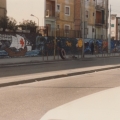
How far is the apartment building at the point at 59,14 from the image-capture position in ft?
145

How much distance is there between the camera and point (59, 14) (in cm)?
4628

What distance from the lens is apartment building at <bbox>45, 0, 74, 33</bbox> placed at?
1745 inches

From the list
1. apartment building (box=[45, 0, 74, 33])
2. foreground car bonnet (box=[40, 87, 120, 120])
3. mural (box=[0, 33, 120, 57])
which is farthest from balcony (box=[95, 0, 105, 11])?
foreground car bonnet (box=[40, 87, 120, 120])

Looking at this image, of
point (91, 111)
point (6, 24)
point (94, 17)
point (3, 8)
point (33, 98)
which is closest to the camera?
point (91, 111)

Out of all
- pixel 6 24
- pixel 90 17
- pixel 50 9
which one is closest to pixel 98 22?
pixel 90 17

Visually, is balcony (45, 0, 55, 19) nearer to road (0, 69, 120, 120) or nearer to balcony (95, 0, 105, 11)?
balcony (95, 0, 105, 11)

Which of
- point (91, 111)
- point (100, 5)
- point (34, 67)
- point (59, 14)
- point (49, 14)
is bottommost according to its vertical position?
point (34, 67)

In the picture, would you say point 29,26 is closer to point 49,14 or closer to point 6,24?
point 6,24

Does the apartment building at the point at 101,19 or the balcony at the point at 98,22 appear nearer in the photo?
the balcony at the point at 98,22

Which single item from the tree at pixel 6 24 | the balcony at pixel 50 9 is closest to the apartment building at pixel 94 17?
the balcony at pixel 50 9

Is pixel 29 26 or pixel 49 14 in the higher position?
pixel 49 14

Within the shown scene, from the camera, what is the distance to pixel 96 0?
55.6 metres

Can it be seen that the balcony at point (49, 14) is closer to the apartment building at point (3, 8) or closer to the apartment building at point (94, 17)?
the apartment building at point (3, 8)

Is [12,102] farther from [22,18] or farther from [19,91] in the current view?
[22,18]
